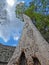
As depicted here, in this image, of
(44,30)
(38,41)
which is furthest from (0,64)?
(38,41)

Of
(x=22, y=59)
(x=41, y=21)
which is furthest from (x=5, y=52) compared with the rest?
(x=22, y=59)

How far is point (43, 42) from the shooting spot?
14.6 feet

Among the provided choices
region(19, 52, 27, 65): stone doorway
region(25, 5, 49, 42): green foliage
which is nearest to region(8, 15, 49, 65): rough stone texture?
region(19, 52, 27, 65): stone doorway

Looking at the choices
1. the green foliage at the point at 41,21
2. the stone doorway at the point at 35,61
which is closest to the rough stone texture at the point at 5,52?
the green foliage at the point at 41,21

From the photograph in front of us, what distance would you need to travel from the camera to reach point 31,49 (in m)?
4.60

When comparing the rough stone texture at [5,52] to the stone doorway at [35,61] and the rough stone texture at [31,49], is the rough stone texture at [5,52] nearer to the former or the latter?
the rough stone texture at [31,49]

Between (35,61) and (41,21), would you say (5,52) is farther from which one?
(35,61)

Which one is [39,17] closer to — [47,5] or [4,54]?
[47,5]

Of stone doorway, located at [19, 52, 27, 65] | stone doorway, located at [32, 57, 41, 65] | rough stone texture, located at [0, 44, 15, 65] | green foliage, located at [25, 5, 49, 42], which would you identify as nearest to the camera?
stone doorway, located at [32, 57, 41, 65]

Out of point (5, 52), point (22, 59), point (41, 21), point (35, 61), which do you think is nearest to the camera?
point (35, 61)

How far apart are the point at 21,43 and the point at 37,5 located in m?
6.19

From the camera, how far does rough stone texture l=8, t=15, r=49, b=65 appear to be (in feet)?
14.2

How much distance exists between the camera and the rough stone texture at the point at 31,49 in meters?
4.34

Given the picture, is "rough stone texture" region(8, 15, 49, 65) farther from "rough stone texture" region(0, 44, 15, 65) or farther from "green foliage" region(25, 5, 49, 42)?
"green foliage" region(25, 5, 49, 42)
